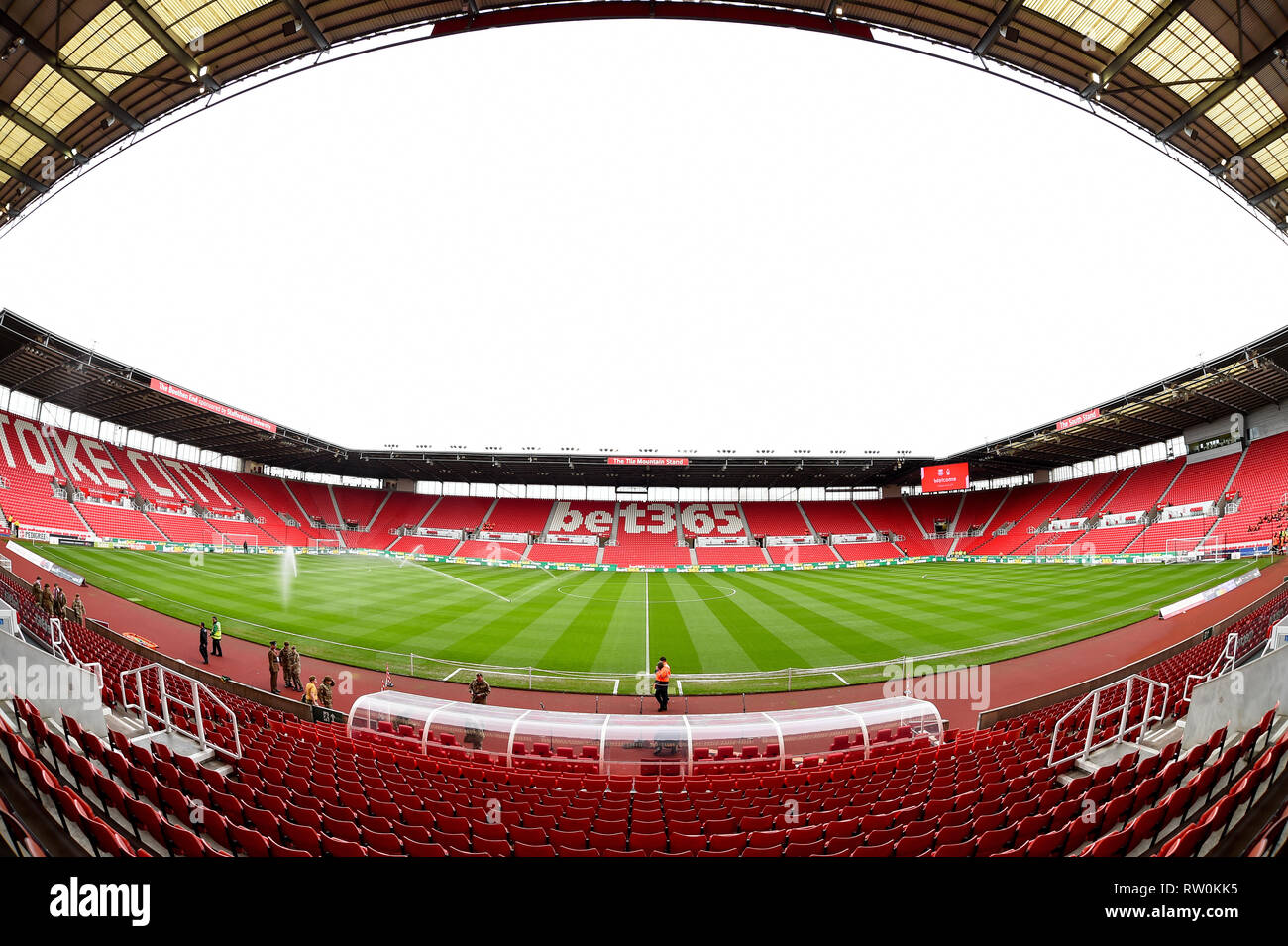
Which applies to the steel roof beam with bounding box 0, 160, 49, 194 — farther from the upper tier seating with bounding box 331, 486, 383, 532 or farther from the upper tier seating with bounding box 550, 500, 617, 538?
the upper tier seating with bounding box 331, 486, 383, 532

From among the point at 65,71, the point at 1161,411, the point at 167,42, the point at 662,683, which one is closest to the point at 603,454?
the point at 662,683

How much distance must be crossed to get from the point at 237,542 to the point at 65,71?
43398 millimetres

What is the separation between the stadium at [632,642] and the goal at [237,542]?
0.26 m

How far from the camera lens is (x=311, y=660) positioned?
16891mm

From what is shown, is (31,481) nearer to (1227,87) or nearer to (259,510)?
(259,510)

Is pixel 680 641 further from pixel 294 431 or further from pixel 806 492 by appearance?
pixel 806 492

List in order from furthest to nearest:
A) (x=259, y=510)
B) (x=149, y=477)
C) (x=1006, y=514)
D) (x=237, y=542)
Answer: (x=1006, y=514) → (x=259, y=510) → (x=149, y=477) → (x=237, y=542)

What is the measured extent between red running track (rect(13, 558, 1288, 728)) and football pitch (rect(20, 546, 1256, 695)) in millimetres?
527

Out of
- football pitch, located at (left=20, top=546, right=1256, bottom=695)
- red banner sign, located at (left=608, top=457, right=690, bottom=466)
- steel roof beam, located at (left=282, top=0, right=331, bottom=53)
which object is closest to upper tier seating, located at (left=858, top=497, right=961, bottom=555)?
football pitch, located at (left=20, top=546, right=1256, bottom=695)

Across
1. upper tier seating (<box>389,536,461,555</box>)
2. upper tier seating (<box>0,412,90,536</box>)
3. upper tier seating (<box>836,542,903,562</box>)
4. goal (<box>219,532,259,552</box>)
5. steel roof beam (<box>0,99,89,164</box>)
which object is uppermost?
steel roof beam (<box>0,99,89,164</box>)

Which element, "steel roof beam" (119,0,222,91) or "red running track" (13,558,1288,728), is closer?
"steel roof beam" (119,0,222,91)

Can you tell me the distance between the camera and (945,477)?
1750 inches

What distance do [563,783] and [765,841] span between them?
3717 millimetres

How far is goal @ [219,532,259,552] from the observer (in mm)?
42188
